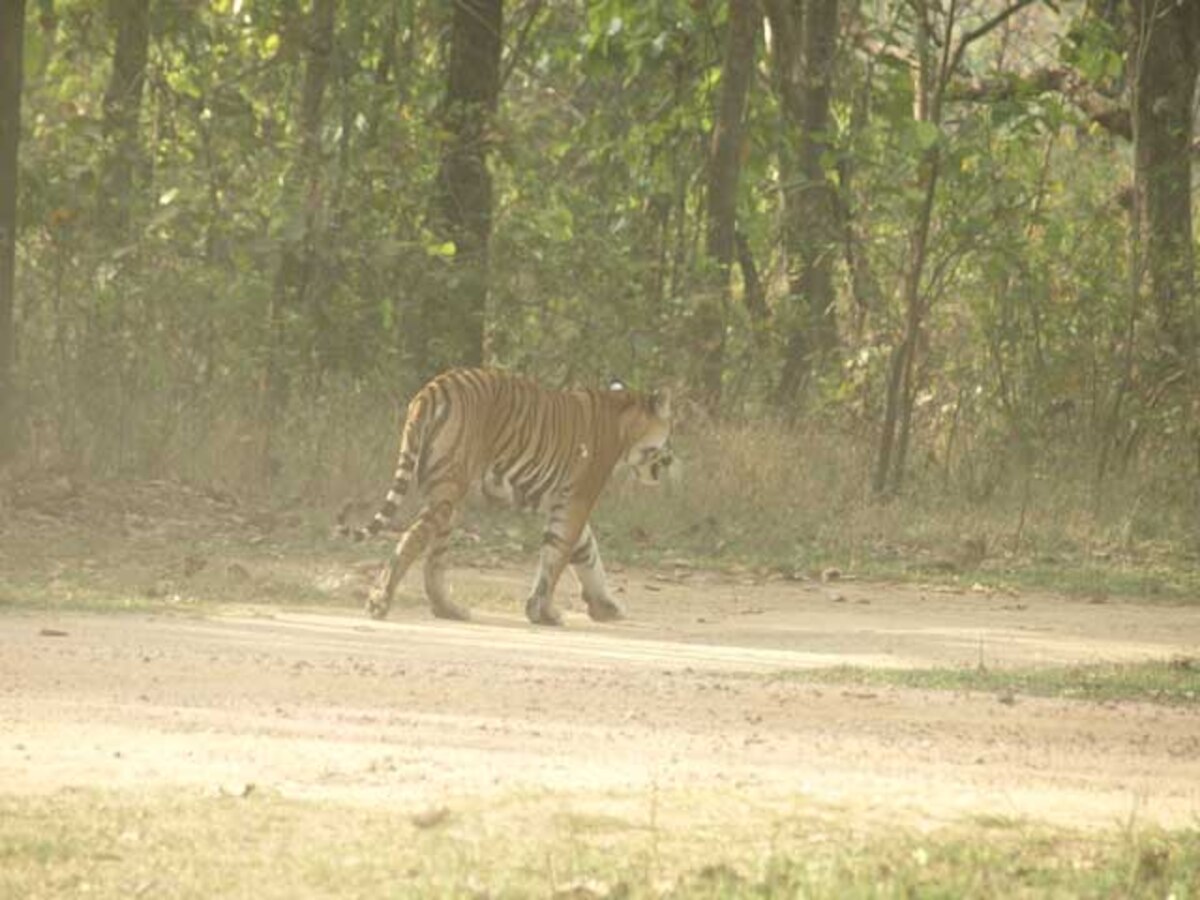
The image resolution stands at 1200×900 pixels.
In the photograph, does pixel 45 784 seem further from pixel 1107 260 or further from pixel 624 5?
pixel 1107 260

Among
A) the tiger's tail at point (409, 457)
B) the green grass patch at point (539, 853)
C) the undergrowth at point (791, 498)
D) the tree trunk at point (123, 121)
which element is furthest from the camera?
the tree trunk at point (123, 121)

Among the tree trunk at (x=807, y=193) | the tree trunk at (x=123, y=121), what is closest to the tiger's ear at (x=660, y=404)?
the tree trunk at (x=807, y=193)

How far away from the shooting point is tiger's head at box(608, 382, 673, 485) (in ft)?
46.0

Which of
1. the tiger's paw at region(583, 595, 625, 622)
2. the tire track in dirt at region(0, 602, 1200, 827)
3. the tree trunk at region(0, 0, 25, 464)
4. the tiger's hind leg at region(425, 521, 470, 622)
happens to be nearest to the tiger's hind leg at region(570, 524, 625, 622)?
the tiger's paw at region(583, 595, 625, 622)

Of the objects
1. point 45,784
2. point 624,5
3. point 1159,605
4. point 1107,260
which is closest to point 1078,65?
point 1107,260

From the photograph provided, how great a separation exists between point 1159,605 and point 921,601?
1371 mm

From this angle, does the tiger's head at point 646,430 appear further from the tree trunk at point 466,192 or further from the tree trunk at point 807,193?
the tree trunk at point 807,193

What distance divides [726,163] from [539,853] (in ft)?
43.4

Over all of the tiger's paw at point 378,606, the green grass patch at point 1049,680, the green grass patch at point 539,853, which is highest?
the green grass patch at point 1049,680

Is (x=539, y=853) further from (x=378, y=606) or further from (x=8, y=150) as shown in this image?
(x=8, y=150)

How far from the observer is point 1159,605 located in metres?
14.3

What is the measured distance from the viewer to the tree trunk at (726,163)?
18.6 meters

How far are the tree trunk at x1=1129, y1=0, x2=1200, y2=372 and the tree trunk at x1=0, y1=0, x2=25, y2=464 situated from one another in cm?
729

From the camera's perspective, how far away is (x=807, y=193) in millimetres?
19891
